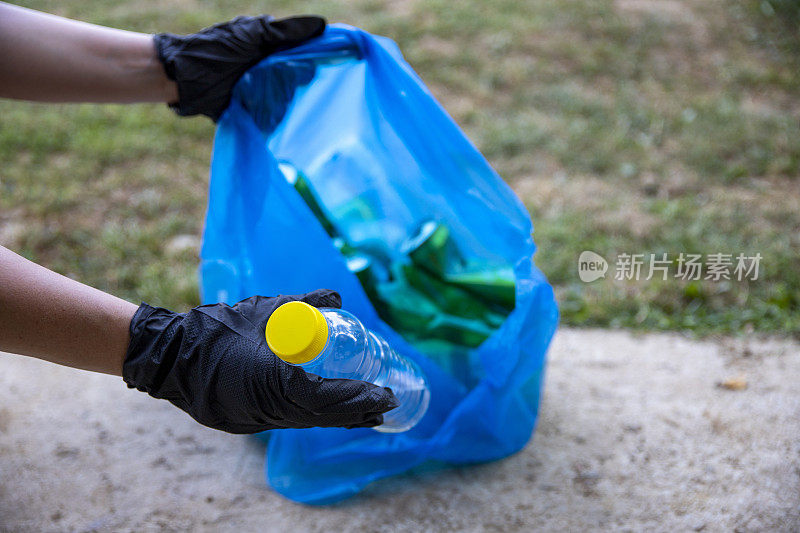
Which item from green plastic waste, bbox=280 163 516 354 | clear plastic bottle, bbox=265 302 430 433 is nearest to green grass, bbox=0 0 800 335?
green plastic waste, bbox=280 163 516 354

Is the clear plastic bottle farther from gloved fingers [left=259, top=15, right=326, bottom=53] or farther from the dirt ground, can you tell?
gloved fingers [left=259, top=15, right=326, bottom=53]

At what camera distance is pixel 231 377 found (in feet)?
2.79

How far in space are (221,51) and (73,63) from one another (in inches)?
9.7

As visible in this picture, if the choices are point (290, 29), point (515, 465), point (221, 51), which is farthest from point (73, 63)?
point (515, 465)

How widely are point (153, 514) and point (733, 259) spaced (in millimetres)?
1443

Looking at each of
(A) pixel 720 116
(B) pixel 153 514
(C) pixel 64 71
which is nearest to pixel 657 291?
(A) pixel 720 116

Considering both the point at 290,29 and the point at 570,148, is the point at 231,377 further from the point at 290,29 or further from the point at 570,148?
the point at 570,148

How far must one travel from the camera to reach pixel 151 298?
1705mm

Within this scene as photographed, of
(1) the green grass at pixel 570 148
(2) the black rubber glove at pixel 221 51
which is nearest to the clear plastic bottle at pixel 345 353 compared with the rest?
(2) the black rubber glove at pixel 221 51

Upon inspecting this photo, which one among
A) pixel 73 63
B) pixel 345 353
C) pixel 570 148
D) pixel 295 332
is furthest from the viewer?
pixel 570 148

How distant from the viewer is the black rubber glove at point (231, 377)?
0.85 m

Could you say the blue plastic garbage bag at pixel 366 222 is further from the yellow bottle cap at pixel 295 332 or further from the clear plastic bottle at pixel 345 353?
the yellow bottle cap at pixel 295 332

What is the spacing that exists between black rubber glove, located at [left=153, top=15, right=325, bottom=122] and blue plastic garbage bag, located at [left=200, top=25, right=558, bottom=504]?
2cm

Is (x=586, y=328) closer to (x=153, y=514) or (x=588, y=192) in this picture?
(x=588, y=192)
